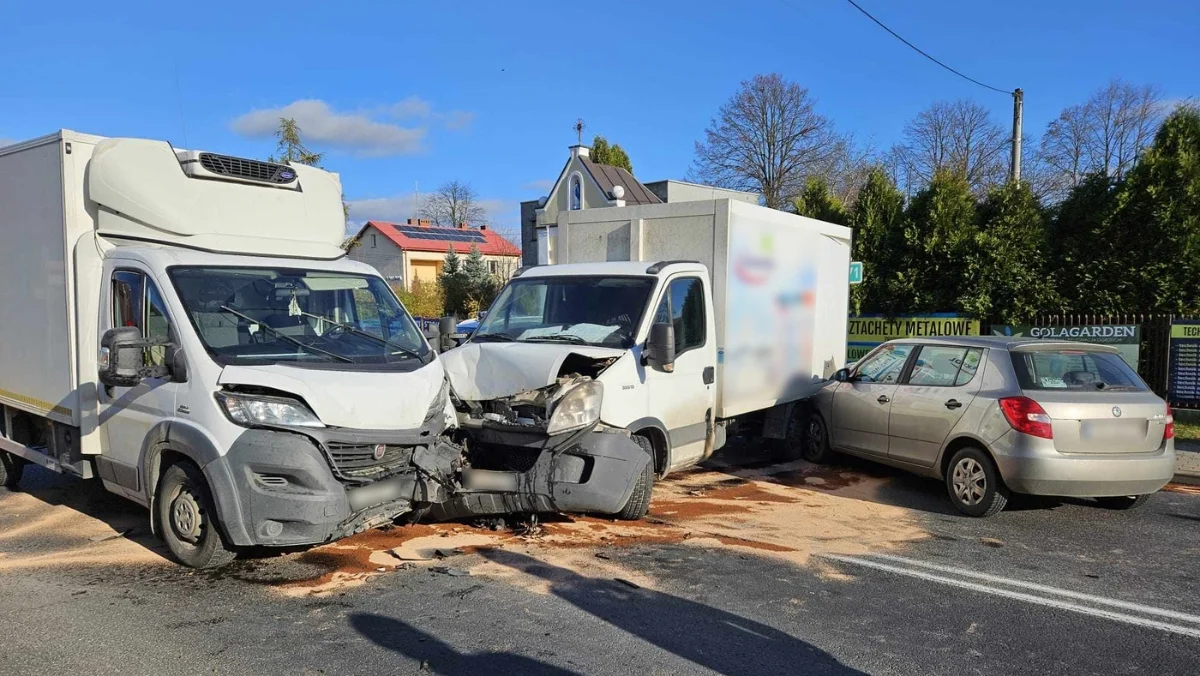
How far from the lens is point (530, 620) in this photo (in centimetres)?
455

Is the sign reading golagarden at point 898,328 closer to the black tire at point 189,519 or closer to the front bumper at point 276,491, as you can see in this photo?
the front bumper at point 276,491

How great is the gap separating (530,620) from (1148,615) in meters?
3.79

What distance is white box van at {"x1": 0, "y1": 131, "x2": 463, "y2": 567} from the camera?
16.1ft

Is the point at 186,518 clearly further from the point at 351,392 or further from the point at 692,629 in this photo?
the point at 692,629

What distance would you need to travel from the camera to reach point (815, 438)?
9766 millimetres

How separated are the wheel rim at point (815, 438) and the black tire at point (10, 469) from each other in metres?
8.73

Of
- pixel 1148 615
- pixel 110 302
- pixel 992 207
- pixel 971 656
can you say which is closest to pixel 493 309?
pixel 110 302

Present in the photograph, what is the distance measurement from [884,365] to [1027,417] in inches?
87.3

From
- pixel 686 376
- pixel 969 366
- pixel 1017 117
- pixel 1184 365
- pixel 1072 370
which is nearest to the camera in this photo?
pixel 1072 370

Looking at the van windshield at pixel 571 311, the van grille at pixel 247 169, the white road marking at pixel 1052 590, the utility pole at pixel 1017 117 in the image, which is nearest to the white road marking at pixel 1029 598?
the white road marking at pixel 1052 590

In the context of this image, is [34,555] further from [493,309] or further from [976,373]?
[976,373]

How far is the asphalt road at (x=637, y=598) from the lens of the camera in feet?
13.5

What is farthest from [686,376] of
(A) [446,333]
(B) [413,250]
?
(B) [413,250]

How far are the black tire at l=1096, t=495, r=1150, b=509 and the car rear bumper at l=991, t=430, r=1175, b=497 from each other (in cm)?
47
